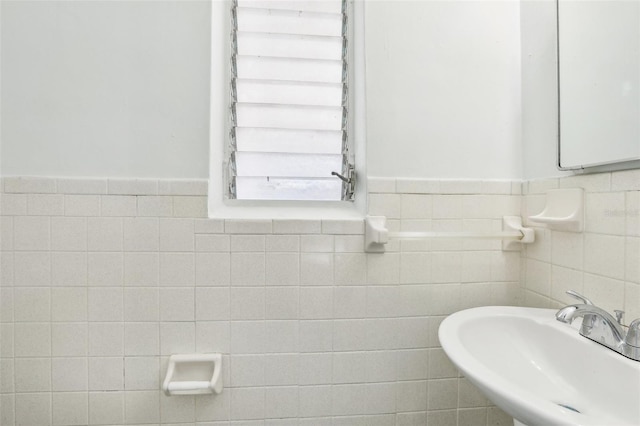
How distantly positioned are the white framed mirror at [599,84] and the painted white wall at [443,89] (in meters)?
0.18

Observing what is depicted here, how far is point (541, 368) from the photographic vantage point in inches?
33.0

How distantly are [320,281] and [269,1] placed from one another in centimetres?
104

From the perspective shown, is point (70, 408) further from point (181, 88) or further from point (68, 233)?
point (181, 88)

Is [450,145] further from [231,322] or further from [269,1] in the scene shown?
[231,322]

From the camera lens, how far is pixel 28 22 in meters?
0.96

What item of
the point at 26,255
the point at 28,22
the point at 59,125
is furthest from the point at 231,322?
the point at 28,22

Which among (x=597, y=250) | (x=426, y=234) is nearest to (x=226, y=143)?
(x=426, y=234)

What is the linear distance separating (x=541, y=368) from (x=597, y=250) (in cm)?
35

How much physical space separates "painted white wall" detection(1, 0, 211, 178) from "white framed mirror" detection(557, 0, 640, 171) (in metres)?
1.10

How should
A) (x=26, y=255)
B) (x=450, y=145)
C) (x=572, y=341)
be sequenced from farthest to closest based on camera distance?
1. (x=450, y=145)
2. (x=26, y=255)
3. (x=572, y=341)

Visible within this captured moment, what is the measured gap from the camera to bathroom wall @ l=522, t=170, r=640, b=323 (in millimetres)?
752

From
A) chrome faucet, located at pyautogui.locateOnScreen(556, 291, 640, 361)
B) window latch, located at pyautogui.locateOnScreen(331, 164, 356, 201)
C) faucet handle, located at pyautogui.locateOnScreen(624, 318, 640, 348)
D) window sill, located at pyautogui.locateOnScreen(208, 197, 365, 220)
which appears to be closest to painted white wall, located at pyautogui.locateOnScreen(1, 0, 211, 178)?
window sill, located at pyautogui.locateOnScreen(208, 197, 365, 220)

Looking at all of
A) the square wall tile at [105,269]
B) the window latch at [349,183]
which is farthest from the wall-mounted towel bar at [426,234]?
the square wall tile at [105,269]

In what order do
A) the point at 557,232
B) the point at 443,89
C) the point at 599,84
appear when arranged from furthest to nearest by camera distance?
1. the point at 443,89
2. the point at 557,232
3. the point at 599,84
